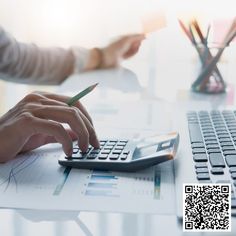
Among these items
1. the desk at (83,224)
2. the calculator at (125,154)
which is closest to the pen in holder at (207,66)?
the calculator at (125,154)

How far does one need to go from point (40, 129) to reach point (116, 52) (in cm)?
87

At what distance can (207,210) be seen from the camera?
43 cm

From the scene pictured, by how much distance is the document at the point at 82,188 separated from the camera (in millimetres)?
480

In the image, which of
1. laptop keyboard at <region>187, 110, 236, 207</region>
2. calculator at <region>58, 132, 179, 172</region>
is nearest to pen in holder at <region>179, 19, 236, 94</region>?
laptop keyboard at <region>187, 110, 236, 207</region>

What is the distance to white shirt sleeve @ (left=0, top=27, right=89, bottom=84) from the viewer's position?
1244 millimetres

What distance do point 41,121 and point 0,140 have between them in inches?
2.8

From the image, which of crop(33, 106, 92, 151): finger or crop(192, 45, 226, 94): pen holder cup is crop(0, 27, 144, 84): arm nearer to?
crop(192, 45, 226, 94): pen holder cup

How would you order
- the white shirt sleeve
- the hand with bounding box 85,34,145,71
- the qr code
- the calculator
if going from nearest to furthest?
the qr code → the calculator → the white shirt sleeve → the hand with bounding box 85,34,145,71

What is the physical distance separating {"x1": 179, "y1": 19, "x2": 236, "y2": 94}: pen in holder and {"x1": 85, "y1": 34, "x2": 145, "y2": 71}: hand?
1.03ft

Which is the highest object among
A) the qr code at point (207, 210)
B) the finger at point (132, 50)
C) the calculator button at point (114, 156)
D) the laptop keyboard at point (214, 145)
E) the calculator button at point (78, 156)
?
the qr code at point (207, 210)

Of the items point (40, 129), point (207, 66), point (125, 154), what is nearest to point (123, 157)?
point (125, 154)

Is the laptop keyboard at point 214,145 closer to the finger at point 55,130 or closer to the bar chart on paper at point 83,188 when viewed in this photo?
the bar chart on paper at point 83,188

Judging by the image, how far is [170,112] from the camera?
36.8 inches

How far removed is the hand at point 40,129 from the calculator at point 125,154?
0.02 m
